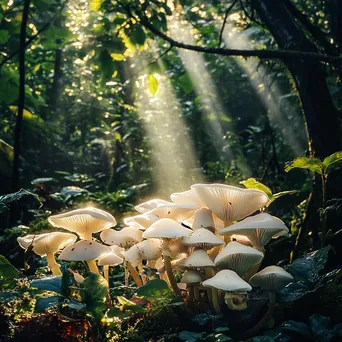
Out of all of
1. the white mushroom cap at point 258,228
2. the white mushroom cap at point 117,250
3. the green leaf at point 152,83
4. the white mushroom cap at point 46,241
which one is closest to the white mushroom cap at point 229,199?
the white mushroom cap at point 258,228

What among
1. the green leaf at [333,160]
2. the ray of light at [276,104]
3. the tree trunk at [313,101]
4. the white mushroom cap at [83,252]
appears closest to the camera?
the white mushroom cap at [83,252]

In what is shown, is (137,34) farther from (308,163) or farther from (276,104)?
(276,104)

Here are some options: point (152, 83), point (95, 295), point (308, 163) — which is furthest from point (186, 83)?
point (95, 295)

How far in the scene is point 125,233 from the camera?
2.06 meters

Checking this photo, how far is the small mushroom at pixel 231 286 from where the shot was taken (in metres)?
1.59

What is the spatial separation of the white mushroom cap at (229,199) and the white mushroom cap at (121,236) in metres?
0.43

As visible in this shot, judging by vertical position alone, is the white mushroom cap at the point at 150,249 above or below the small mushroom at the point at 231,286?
above

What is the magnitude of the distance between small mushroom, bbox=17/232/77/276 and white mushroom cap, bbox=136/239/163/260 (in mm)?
370

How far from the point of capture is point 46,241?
1.94 metres

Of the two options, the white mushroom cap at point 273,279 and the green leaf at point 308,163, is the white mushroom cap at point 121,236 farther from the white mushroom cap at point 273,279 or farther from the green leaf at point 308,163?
the green leaf at point 308,163

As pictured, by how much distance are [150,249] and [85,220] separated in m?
0.37

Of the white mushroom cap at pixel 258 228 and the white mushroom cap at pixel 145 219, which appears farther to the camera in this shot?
the white mushroom cap at pixel 145 219

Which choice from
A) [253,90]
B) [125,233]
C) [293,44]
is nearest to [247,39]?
[253,90]

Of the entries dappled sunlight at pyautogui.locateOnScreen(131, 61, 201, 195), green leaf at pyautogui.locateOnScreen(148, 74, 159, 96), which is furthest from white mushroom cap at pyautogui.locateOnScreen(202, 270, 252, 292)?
dappled sunlight at pyautogui.locateOnScreen(131, 61, 201, 195)
